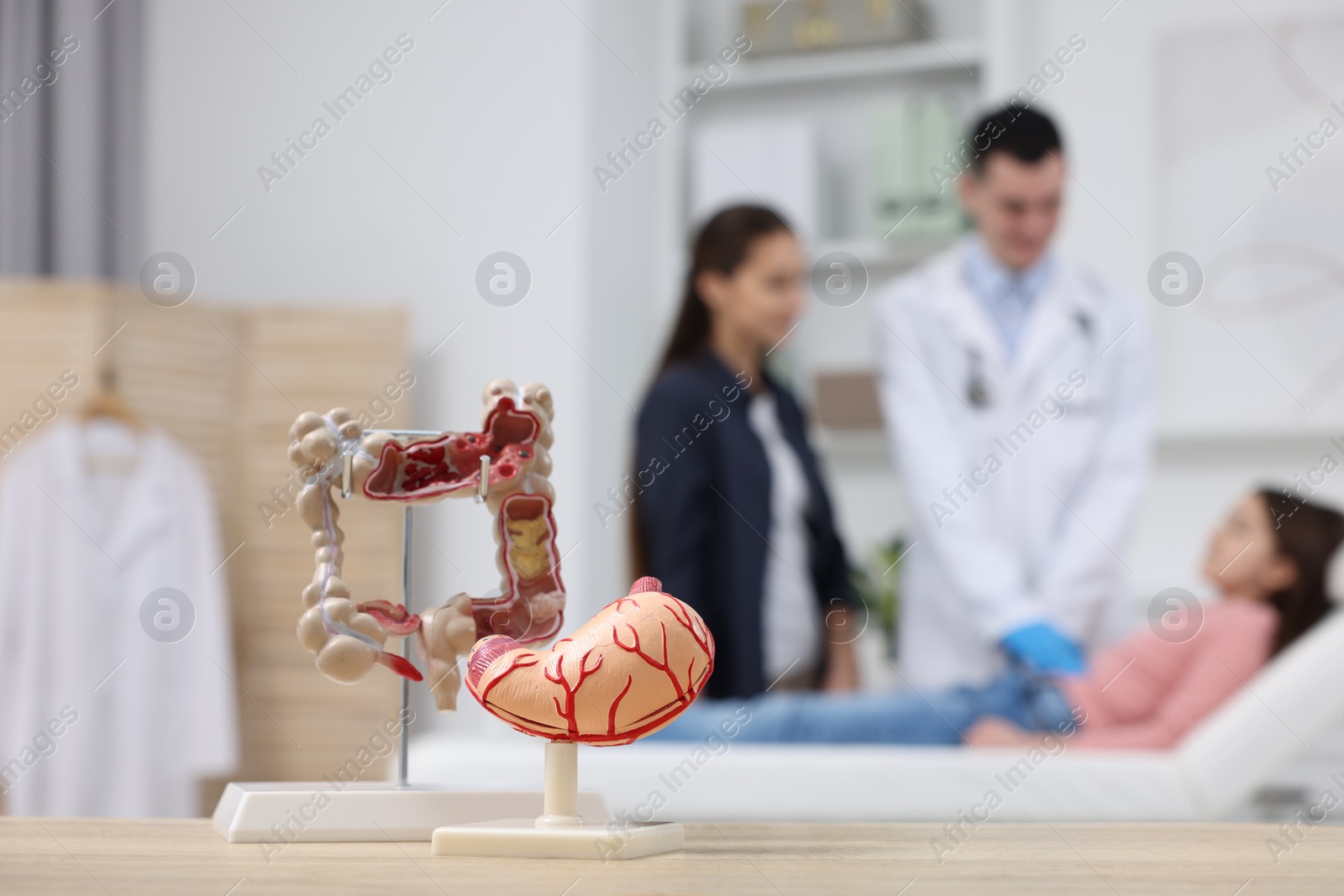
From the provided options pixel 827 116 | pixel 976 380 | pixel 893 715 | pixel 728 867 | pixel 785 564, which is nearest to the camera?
pixel 728 867

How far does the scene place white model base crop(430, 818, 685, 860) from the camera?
65 centimetres

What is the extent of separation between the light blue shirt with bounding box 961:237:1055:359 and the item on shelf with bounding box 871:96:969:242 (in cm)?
75

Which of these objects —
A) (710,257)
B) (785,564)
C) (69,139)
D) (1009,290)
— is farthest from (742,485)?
(69,139)

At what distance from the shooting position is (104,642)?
289cm

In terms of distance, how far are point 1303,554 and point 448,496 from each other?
210 cm

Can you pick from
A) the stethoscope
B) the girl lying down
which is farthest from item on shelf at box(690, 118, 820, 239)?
the girl lying down

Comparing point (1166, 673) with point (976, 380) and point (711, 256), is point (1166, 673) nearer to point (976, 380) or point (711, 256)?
point (976, 380)

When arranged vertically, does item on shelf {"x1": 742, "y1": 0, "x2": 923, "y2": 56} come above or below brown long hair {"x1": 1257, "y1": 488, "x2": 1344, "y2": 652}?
above

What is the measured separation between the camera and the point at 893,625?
308 cm

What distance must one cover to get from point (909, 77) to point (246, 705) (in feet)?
7.74

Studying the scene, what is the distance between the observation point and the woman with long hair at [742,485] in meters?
2.23

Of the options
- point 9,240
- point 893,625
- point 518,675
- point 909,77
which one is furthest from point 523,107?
point 518,675

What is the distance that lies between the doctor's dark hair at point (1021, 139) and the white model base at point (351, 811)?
6.48ft

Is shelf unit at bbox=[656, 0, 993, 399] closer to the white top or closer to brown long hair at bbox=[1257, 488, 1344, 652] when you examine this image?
the white top
